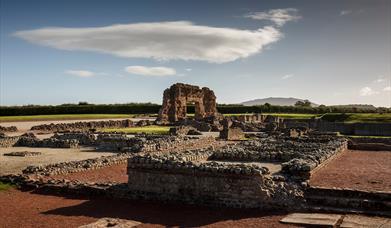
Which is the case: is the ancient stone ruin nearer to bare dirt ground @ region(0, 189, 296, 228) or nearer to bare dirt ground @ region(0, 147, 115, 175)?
bare dirt ground @ region(0, 147, 115, 175)

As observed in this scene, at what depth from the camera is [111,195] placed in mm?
13820

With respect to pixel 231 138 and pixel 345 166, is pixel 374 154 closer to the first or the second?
pixel 345 166

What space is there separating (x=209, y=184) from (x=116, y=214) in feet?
9.61

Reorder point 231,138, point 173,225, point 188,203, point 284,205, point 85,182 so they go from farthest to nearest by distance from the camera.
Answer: point 231,138 → point 85,182 → point 188,203 → point 284,205 → point 173,225

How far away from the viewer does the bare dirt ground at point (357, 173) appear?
46.8 ft

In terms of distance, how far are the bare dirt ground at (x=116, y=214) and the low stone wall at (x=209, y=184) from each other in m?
0.35

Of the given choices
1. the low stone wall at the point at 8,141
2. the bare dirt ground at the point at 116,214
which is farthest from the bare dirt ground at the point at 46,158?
the bare dirt ground at the point at 116,214

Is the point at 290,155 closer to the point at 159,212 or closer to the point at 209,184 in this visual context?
the point at 209,184

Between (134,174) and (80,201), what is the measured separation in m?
1.94

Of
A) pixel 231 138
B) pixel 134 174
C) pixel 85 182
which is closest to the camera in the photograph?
pixel 134 174

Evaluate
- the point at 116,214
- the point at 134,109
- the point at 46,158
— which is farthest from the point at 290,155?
the point at 134,109

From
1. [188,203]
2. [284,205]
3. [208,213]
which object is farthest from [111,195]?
[284,205]

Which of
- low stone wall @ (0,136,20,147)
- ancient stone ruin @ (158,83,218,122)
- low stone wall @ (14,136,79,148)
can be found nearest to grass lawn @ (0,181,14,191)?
low stone wall @ (14,136,79,148)

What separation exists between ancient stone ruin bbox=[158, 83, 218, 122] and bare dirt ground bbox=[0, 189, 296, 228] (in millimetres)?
40430
